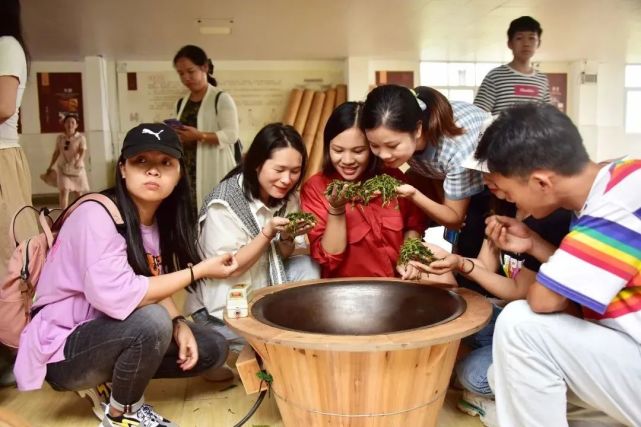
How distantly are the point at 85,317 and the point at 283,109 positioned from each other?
292 inches

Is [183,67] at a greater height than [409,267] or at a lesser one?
greater

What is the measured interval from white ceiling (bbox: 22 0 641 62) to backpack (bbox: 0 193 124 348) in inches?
150

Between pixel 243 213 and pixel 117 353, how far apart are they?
2.73ft

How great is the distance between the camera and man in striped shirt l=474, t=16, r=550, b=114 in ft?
12.2

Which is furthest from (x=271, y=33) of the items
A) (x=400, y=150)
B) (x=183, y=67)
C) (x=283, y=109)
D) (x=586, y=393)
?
(x=586, y=393)

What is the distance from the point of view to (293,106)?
8.71 metres

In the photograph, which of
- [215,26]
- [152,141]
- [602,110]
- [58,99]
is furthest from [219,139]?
[602,110]

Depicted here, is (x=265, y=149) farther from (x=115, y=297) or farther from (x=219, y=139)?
(x=219, y=139)

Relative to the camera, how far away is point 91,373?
1.95m

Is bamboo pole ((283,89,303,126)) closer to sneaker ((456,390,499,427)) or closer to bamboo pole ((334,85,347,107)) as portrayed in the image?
bamboo pole ((334,85,347,107))

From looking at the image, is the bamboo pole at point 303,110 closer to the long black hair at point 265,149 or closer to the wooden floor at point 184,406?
the long black hair at point 265,149

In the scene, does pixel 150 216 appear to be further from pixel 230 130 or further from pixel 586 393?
pixel 230 130

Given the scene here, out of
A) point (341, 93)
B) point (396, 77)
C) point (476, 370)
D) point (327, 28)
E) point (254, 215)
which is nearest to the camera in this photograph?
point (476, 370)

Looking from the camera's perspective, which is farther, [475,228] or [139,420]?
[475,228]
